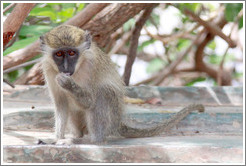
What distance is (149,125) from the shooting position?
4.57 metres

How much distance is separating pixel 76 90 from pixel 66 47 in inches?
14.8

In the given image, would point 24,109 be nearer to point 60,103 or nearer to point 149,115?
point 60,103

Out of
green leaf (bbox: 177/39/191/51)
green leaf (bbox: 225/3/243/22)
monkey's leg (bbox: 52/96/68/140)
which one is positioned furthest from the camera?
green leaf (bbox: 177/39/191/51)

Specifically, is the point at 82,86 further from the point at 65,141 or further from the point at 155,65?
the point at 155,65

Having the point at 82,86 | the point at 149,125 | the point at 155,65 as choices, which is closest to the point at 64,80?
the point at 82,86

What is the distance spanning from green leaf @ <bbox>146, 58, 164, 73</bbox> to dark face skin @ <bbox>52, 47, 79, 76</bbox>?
5.50 m

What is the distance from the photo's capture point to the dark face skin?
3570 millimetres

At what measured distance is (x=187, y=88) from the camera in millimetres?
5738

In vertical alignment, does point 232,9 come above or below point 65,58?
above

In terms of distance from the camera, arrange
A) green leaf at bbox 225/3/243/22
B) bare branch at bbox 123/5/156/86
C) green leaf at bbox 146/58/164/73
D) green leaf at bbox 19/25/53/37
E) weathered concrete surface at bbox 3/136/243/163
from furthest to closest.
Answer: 1. green leaf at bbox 146/58/164/73
2. bare branch at bbox 123/5/156/86
3. green leaf at bbox 19/25/53/37
4. green leaf at bbox 225/3/243/22
5. weathered concrete surface at bbox 3/136/243/163

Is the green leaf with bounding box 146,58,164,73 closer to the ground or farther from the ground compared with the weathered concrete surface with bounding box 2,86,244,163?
closer to the ground

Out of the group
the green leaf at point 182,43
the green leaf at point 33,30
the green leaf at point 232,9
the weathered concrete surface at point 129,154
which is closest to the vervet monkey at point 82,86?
the weathered concrete surface at point 129,154

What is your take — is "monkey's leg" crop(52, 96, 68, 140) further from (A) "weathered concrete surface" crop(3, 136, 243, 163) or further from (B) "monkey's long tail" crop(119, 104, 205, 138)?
(A) "weathered concrete surface" crop(3, 136, 243, 163)

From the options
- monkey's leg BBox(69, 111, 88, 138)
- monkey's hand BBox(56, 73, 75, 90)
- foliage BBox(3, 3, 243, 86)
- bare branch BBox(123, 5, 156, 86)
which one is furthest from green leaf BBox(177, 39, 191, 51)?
monkey's hand BBox(56, 73, 75, 90)
